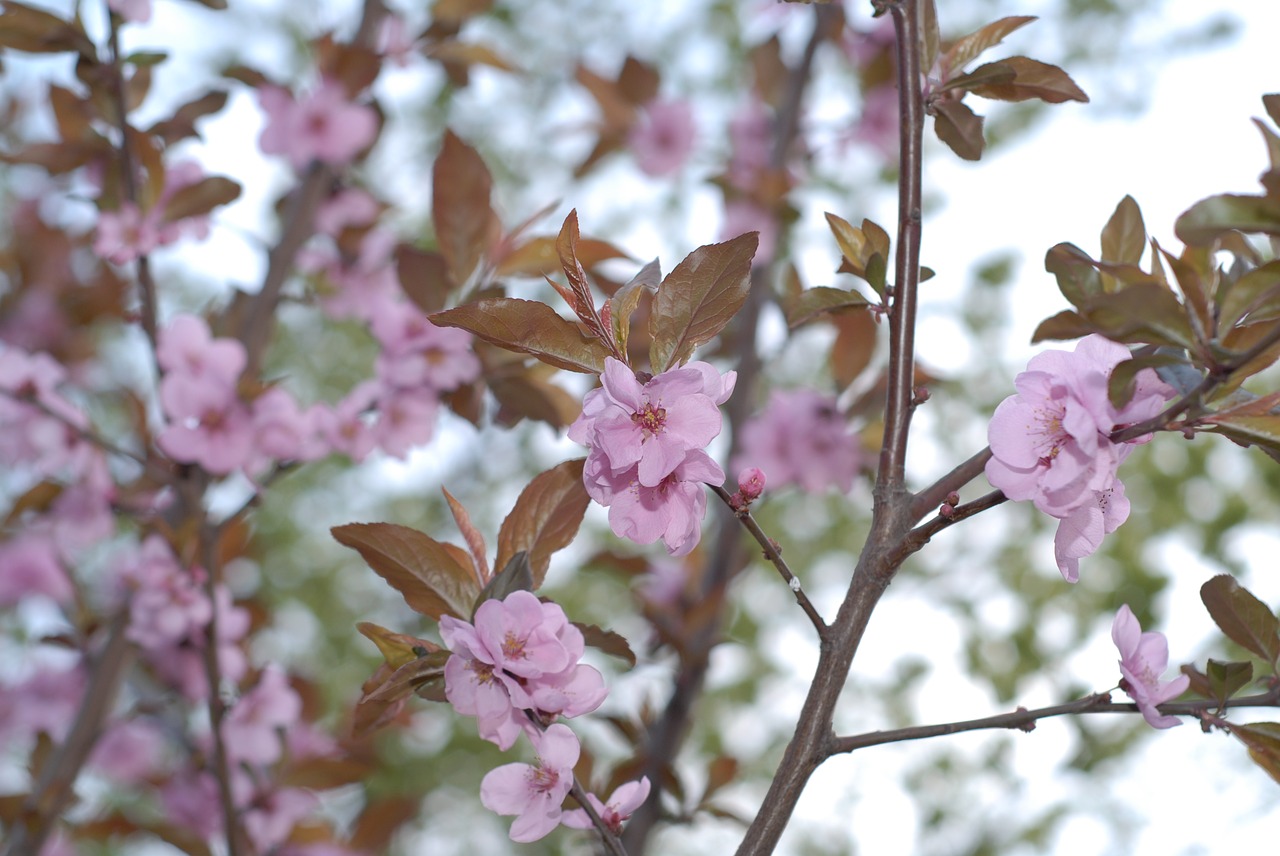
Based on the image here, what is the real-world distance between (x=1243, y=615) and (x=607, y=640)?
1.50 feet

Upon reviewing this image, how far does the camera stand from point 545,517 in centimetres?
80

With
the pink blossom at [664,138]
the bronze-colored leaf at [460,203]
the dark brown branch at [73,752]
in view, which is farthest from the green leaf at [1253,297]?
the pink blossom at [664,138]

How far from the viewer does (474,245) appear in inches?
47.4

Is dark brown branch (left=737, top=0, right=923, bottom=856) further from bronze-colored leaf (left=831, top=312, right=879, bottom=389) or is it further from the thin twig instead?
bronze-colored leaf (left=831, top=312, right=879, bottom=389)

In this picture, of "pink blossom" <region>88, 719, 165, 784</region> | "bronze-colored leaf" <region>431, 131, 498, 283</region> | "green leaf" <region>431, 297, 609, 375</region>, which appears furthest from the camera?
"pink blossom" <region>88, 719, 165, 784</region>

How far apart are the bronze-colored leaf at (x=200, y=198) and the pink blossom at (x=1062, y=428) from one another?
3.60 ft

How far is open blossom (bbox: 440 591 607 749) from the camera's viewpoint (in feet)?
2.17

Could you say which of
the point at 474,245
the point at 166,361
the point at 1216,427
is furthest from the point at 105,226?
the point at 1216,427

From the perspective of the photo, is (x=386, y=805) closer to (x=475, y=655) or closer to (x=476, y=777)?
(x=475, y=655)

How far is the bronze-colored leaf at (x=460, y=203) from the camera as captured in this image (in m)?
1.17

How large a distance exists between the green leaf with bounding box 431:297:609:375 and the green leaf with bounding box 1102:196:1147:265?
37cm

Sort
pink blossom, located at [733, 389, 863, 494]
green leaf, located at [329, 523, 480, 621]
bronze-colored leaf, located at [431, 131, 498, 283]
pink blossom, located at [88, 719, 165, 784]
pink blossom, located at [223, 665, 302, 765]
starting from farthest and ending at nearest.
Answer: pink blossom, located at [88, 719, 165, 784], pink blossom, located at [733, 389, 863, 494], pink blossom, located at [223, 665, 302, 765], bronze-colored leaf, located at [431, 131, 498, 283], green leaf, located at [329, 523, 480, 621]

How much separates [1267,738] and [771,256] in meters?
1.56

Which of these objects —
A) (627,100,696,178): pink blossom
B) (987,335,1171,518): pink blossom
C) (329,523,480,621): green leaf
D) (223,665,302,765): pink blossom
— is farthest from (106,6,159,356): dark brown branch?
(627,100,696,178): pink blossom
